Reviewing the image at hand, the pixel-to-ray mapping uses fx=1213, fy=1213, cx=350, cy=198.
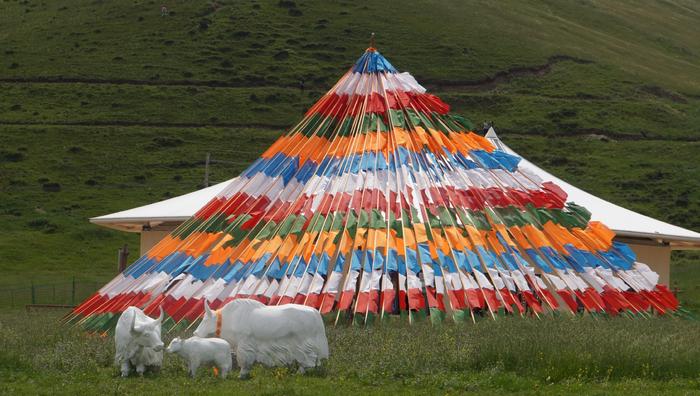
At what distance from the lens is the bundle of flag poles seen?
59.6ft

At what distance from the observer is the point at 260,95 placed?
257 ft

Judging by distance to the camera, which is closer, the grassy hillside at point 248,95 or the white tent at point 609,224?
the white tent at point 609,224

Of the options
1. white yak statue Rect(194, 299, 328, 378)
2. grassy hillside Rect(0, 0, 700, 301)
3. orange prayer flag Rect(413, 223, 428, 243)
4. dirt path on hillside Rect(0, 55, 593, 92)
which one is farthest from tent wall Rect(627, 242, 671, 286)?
dirt path on hillside Rect(0, 55, 593, 92)

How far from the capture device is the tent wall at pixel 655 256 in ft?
90.3

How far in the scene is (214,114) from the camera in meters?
75.0

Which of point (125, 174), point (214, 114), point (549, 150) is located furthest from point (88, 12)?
point (549, 150)

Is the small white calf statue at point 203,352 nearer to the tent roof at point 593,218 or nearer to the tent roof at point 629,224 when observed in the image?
the tent roof at point 593,218

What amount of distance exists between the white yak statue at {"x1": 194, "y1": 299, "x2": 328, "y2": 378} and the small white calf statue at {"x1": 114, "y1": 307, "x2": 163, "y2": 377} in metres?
0.82

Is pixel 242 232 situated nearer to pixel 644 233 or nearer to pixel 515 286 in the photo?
pixel 515 286

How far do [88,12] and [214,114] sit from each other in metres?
23.6

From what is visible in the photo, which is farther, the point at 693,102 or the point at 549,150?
the point at 693,102

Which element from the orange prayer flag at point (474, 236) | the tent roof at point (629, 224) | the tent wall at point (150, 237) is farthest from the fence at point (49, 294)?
the orange prayer flag at point (474, 236)

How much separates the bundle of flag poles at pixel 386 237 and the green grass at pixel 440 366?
2.05 metres

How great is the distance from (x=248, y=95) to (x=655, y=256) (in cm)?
5288
